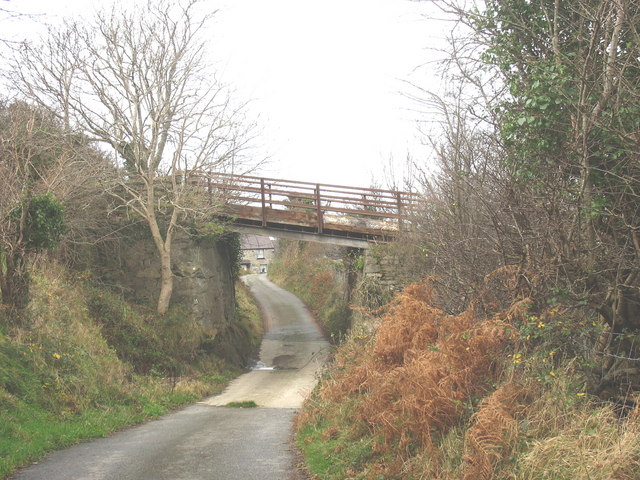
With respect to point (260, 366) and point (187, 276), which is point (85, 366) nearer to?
point (187, 276)

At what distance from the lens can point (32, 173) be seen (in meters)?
16.1

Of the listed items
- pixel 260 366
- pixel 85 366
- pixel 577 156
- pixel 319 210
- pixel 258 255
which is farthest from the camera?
pixel 258 255

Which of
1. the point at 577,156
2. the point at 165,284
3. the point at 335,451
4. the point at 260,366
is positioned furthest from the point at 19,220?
the point at 260,366

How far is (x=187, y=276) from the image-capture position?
21.3m

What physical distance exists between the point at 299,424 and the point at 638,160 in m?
7.50

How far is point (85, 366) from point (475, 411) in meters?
9.71

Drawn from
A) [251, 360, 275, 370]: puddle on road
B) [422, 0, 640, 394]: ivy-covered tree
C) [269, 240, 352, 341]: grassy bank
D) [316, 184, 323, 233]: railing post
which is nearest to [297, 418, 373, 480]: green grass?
[422, 0, 640, 394]: ivy-covered tree

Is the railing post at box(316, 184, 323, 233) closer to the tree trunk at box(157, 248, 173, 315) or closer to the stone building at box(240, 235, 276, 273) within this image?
the tree trunk at box(157, 248, 173, 315)

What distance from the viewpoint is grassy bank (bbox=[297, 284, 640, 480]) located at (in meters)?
5.15

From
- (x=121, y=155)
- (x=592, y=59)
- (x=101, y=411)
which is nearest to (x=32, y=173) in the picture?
(x=121, y=155)

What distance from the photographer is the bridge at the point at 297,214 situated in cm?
2089

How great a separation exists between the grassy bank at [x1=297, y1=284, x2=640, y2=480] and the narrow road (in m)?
0.83

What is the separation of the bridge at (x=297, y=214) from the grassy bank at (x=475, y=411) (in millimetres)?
11458

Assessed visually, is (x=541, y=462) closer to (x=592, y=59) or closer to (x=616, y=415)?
(x=616, y=415)
